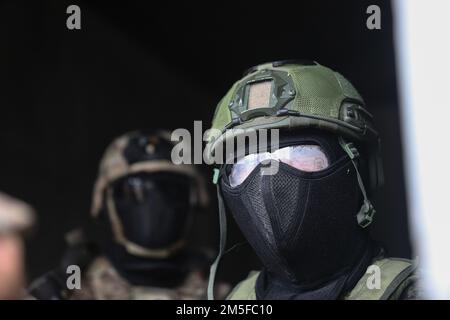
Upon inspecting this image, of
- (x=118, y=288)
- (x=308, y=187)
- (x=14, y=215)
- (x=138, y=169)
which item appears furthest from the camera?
(x=14, y=215)

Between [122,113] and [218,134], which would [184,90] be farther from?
[218,134]

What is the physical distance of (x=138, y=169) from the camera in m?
3.54

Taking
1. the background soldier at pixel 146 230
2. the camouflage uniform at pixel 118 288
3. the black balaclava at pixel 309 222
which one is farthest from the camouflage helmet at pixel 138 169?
the black balaclava at pixel 309 222

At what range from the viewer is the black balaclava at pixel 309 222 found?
2.05 m

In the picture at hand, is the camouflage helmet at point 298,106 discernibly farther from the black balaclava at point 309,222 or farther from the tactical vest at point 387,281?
the tactical vest at point 387,281

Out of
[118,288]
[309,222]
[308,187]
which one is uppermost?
[308,187]

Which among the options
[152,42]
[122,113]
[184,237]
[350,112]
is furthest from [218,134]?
[122,113]

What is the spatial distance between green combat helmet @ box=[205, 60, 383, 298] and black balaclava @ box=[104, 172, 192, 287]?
1.19 meters

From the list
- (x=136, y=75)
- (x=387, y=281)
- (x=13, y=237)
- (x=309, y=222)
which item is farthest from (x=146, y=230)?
(x=387, y=281)

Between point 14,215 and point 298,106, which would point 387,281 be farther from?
point 14,215

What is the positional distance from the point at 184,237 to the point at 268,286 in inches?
52.5

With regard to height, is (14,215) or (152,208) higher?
(152,208)

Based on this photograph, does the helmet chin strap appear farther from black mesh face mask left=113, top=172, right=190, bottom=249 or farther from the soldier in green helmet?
black mesh face mask left=113, top=172, right=190, bottom=249

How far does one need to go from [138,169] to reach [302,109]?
161 centimetres
